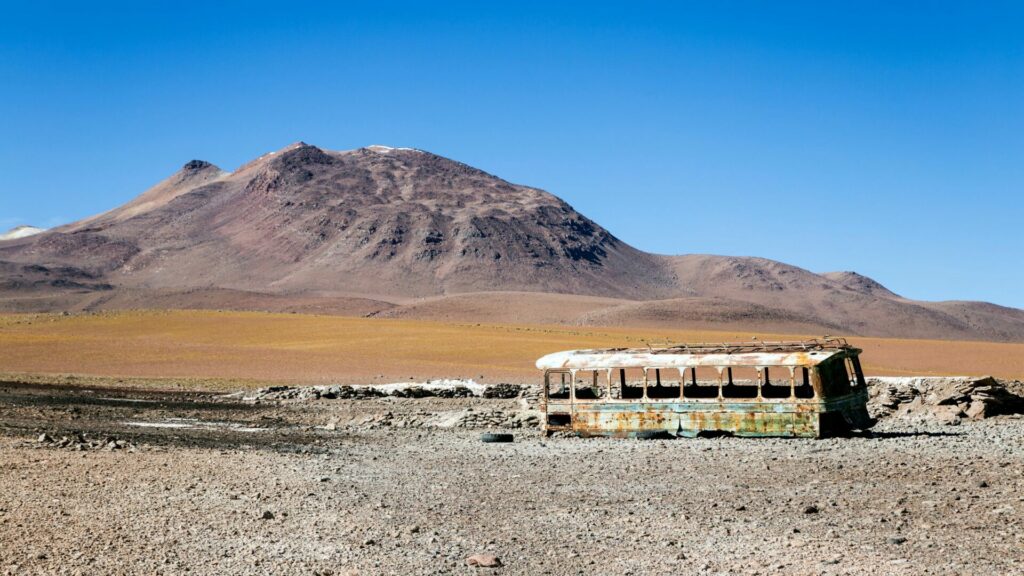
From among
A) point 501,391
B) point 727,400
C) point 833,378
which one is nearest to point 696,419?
point 727,400

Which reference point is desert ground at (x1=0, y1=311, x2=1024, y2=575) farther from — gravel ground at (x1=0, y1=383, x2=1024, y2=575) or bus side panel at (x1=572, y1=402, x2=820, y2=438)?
bus side panel at (x1=572, y1=402, x2=820, y2=438)

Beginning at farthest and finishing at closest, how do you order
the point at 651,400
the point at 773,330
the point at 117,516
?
the point at 773,330 < the point at 651,400 < the point at 117,516

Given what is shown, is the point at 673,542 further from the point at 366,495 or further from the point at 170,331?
the point at 170,331

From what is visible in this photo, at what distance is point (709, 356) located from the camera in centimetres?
2364

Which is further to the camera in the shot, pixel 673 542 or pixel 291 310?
pixel 291 310

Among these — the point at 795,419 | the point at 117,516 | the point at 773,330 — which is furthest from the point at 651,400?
the point at 773,330

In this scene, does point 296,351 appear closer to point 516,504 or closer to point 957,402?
point 957,402

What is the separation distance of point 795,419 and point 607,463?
5240 millimetres

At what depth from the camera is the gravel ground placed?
11.2m

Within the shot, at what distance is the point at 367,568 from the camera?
1098cm

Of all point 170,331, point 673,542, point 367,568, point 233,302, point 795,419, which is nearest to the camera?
point 367,568

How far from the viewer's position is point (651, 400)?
78.4ft

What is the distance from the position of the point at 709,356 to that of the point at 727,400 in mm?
1161

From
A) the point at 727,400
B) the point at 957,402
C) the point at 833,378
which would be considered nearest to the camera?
the point at 833,378
